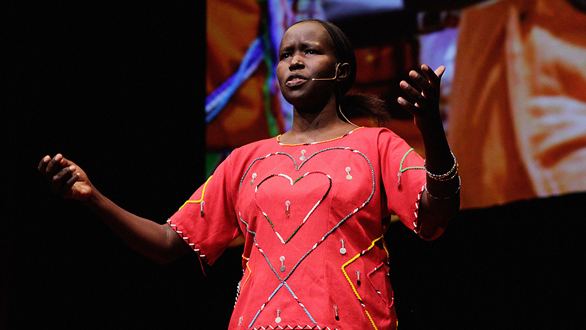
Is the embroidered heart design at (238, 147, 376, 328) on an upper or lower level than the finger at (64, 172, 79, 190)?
lower

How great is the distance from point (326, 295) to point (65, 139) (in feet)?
6.18

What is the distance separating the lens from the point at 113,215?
1.92 meters

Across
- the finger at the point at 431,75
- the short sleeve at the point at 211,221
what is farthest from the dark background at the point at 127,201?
the finger at the point at 431,75

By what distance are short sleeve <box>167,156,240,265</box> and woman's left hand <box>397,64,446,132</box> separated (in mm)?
619

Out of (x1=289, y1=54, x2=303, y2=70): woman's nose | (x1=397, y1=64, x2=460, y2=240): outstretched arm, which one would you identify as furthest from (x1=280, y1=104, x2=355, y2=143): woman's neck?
(x1=397, y1=64, x2=460, y2=240): outstretched arm

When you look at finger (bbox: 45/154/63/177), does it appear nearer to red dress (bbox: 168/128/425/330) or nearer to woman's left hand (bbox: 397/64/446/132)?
red dress (bbox: 168/128/425/330)

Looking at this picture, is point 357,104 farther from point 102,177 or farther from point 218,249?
point 102,177

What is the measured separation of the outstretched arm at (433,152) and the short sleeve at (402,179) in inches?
1.0

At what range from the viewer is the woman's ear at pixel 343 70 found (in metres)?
2.05

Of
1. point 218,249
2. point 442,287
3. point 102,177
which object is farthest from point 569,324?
point 102,177

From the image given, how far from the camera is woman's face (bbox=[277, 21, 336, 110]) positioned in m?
1.99

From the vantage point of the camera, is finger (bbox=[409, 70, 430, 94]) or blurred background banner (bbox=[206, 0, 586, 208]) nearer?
finger (bbox=[409, 70, 430, 94])

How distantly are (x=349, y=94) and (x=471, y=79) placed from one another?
0.98 metres

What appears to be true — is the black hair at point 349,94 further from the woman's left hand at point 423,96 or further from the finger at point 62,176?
the finger at point 62,176
